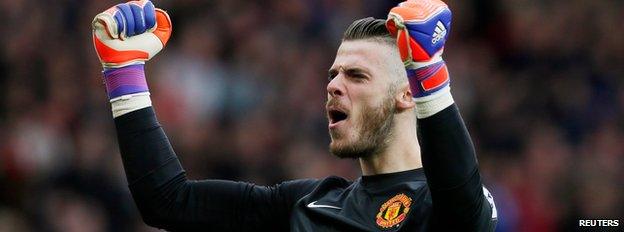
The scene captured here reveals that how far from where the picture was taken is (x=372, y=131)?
4066 mm

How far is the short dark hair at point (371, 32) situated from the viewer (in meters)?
4.14

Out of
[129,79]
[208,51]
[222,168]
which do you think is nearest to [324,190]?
[129,79]

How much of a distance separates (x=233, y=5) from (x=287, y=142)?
1789mm

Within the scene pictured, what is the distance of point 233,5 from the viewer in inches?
376

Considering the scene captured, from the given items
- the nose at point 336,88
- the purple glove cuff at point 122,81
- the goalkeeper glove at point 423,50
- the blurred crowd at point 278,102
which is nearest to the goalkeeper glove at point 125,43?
the purple glove cuff at point 122,81

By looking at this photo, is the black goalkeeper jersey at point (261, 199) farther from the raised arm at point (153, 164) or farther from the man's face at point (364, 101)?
the man's face at point (364, 101)

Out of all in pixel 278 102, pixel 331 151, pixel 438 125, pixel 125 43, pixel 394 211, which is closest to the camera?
pixel 438 125

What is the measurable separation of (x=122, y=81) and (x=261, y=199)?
2.09 ft

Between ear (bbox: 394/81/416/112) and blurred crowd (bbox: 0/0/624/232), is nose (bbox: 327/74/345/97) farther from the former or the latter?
blurred crowd (bbox: 0/0/624/232)

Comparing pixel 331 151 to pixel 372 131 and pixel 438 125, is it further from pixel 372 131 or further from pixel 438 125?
pixel 438 125

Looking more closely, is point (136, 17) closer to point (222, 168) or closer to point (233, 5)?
point (222, 168)

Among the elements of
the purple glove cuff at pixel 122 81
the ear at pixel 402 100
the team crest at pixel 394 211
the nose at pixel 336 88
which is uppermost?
the purple glove cuff at pixel 122 81

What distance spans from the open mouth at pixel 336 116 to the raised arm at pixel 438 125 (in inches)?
26.2

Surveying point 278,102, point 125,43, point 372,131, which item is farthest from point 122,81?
point 278,102
